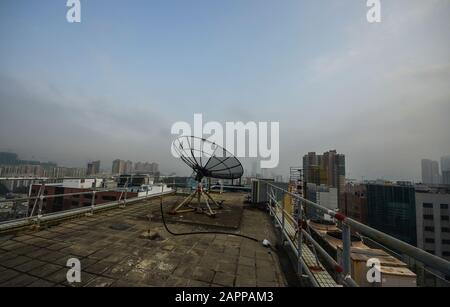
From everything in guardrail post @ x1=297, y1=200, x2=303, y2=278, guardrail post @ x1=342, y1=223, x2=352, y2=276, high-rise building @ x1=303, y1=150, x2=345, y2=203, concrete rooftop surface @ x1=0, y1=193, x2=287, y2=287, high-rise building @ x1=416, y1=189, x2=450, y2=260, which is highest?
high-rise building @ x1=303, y1=150, x2=345, y2=203

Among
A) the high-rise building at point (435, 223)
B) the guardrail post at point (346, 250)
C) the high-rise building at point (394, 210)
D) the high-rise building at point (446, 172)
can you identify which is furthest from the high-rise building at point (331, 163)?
the high-rise building at point (446, 172)

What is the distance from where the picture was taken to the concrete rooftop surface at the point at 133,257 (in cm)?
249

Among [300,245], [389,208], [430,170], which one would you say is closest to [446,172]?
[430,170]

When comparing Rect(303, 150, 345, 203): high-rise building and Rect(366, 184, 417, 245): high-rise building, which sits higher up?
Rect(303, 150, 345, 203): high-rise building

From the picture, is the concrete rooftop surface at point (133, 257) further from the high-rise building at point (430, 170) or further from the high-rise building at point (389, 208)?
the high-rise building at point (430, 170)

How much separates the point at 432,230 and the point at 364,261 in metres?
45.4

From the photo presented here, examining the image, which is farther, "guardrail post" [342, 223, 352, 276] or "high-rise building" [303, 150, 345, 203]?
"high-rise building" [303, 150, 345, 203]

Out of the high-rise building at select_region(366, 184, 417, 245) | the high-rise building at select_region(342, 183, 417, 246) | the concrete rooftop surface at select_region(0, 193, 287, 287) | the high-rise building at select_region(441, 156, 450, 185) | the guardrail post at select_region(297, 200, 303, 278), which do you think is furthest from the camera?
the high-rise building at select_region(441, 156, 450, 185)

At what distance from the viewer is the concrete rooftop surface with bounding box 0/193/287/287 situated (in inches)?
98.2

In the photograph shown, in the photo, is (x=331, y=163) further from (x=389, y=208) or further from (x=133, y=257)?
(x=133, y=257)

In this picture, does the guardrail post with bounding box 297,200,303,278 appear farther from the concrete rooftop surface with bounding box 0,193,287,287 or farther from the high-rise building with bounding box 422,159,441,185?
the high-rise building with bounding box 422,159,441,185

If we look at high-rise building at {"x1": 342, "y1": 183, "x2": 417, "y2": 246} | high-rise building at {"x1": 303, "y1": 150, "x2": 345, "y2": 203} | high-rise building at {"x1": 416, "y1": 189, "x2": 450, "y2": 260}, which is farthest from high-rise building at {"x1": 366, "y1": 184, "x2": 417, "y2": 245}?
high-rise building at {"x1": 303, "y1": 150, "x2": 345, "y2": 203}

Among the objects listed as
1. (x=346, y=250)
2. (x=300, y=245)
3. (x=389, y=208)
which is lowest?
(x=389, y=208)

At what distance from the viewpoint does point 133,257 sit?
3115mm
